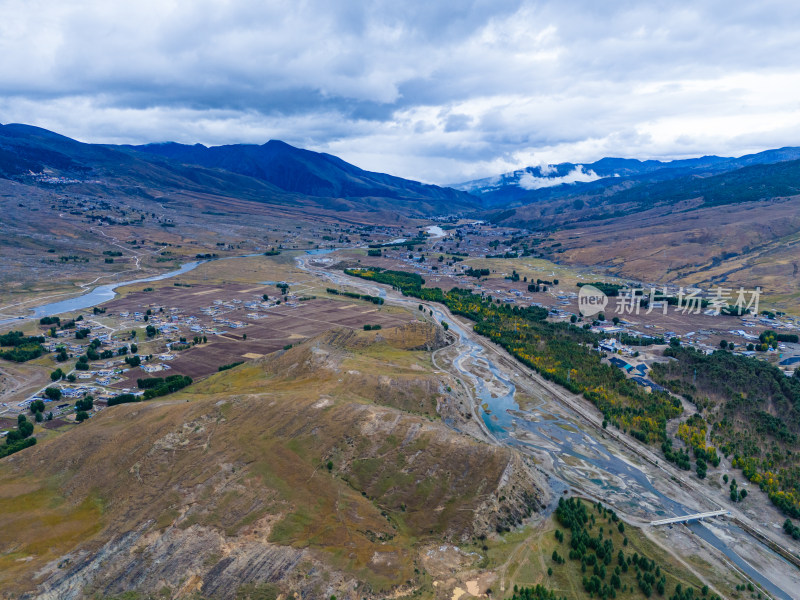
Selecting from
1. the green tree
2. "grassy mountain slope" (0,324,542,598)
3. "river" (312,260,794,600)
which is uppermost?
"grassy mountain slope" (0,324,542,598)

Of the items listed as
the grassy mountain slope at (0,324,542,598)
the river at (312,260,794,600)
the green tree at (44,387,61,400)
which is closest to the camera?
the grassy mountain slope at (0,324,542,598)

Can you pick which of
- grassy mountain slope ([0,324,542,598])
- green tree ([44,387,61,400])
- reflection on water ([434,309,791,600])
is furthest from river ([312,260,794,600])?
green tree ([44,387,61,400])

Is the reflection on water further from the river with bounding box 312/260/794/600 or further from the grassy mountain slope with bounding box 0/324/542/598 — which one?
the grassy mountain slope with bounding box 0/324/542/598

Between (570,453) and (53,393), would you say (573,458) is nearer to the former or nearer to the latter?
(570,453)

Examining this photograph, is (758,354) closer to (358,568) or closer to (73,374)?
(358,568)

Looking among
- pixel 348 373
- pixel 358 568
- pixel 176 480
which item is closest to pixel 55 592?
pixel 176 480

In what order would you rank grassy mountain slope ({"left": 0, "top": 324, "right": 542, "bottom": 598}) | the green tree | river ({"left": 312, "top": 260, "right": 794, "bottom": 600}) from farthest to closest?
the green tree → river ({"left": 312, "top": 260, "right": 794, "bottom": 600}) → grassy mountain slope ({"left": 0, "top": 324, "right": 542, "bottom": 598})

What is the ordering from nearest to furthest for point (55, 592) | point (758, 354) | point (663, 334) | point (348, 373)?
point (55, 592), point (348, 373), point (758, 354), point (663, 334)

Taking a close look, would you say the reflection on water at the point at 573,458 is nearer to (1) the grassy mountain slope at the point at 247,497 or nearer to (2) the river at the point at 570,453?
(2) the river at the point at 570,453

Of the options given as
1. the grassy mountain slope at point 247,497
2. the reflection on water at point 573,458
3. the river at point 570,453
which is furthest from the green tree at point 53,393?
the river at point 570,453
